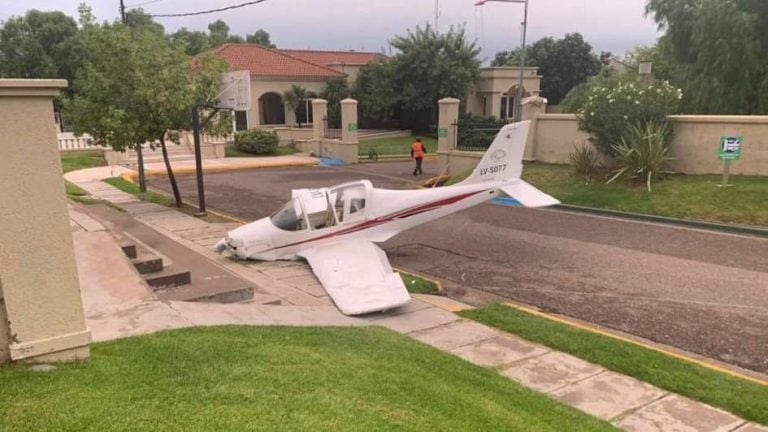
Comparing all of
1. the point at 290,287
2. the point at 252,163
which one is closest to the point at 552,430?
the point at 290,287

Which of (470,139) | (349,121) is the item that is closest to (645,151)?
(470,139)

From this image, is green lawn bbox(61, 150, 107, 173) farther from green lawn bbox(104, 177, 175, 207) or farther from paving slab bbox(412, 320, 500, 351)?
paving slab bbox(412, 320, 500, 351)

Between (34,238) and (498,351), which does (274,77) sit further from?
(34,238)

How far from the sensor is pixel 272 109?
1940 inches

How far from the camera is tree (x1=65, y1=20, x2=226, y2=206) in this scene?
56.9ft

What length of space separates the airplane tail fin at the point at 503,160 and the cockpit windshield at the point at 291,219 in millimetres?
3946

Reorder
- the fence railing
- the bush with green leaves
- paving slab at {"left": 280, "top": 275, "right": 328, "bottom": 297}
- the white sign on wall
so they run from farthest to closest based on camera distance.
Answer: the fence railing
the bush with green leaves
the white sign on wall
paving slab at {"left": 280, "top": 275, "right": 328, "bottom": 297}

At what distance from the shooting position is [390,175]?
93.7 feet

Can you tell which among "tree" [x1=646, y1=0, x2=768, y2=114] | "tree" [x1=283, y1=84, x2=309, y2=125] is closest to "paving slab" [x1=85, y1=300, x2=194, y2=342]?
"tree" [x1=646, y1=0, x2=768, y2=114]

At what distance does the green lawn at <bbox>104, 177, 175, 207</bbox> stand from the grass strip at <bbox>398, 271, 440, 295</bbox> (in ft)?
40.4

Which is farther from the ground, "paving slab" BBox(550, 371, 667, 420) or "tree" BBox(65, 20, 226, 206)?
"tree" BBox(65, 20, 226, 206)

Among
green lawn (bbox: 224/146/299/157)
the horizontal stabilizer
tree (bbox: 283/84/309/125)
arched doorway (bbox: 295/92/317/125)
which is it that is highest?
tree (bbox: 283/84/309/125)

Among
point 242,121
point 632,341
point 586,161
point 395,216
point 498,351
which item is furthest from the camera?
point 242,121

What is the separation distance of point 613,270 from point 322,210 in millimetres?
5995
